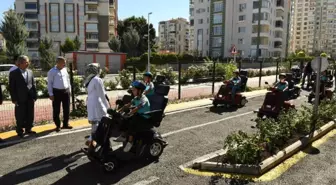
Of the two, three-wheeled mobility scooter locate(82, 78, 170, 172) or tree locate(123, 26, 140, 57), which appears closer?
three-wheeled mobility scooter locate(82, 78, 170, 172)

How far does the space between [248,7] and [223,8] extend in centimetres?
606

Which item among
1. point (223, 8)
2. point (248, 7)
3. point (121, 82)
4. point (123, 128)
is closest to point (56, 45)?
point (223, 8)

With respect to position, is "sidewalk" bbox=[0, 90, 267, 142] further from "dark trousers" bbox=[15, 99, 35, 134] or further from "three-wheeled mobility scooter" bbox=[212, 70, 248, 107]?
"three-wheeled mobility scooter" bbox=[212, 70, 248, 107]

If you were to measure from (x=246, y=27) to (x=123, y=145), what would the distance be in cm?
6677

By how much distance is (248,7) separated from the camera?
6719cm

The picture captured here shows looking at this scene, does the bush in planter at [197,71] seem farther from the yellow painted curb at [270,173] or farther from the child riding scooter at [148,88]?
the yellow painted curb at [270,173]

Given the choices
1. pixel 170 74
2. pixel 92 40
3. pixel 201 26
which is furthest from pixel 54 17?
pixel 170 74

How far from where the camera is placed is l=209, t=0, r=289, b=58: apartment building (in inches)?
2625

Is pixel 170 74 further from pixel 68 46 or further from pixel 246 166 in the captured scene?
pixel 68 46

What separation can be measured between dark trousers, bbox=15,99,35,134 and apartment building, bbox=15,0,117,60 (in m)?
65.1

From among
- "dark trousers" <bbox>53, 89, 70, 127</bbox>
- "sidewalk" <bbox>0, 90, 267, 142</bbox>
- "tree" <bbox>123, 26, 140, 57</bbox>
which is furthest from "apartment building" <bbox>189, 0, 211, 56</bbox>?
"dark trousers" <bbox>53, 89, 70, 127</bbox>

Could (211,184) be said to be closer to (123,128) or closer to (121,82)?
(123,128)

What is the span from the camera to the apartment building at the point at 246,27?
219 feet

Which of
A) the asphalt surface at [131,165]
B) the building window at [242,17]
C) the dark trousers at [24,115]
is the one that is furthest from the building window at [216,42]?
the dark trousers at [24,115]
